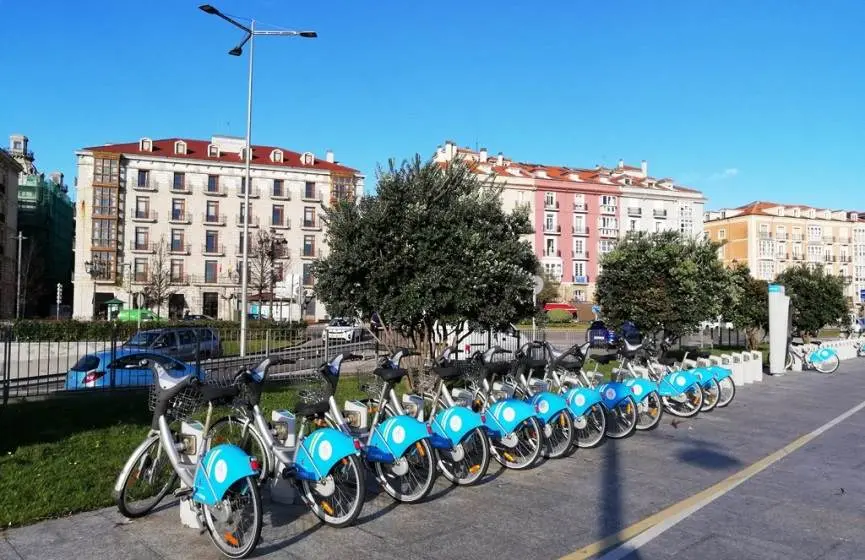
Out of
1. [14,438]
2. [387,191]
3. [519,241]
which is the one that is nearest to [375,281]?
[387,191]

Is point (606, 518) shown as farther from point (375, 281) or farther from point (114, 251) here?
point (114, 251)

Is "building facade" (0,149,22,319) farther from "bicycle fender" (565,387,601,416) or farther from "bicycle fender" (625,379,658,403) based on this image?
"bicycle fender" (565,387,601,416)

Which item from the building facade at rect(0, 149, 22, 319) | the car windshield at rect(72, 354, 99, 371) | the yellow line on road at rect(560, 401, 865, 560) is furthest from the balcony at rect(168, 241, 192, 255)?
the yellow line on road at rect(560, 401, 865, 560)

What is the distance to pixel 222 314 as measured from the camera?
6162cm

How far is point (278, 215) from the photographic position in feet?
A: 209

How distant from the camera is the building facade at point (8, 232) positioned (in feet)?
193

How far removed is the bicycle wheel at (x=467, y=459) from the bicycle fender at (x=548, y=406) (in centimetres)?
122

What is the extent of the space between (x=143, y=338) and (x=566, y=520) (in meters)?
13.7

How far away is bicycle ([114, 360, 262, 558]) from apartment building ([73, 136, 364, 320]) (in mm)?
51852

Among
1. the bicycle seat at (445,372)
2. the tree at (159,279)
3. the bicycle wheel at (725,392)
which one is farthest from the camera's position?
the tree at (159,279)

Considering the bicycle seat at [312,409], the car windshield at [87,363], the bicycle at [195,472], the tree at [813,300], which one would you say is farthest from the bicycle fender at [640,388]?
the tree at [813,300]

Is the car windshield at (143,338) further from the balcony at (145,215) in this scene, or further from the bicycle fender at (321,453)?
the balcony at (145,215)

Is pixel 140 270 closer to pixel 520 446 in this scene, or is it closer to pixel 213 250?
pixel 213 250

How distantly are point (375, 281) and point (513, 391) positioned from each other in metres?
3.41
